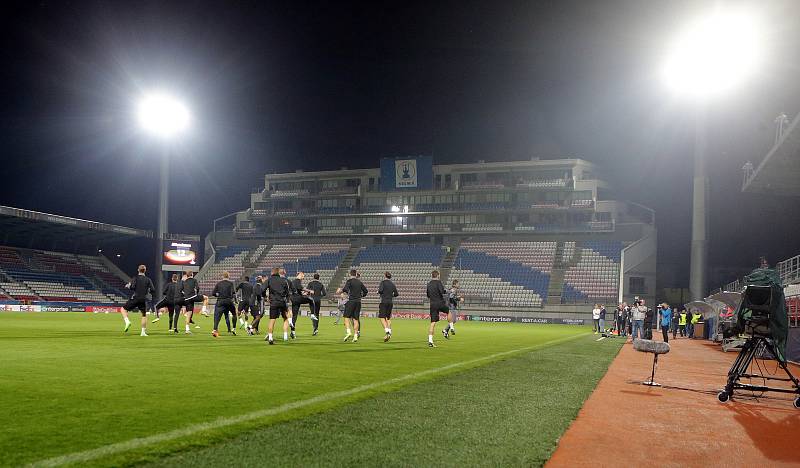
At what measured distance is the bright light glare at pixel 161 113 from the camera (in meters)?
44.2

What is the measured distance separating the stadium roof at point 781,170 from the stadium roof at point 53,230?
52.0 m

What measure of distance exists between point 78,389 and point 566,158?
57.8 metres

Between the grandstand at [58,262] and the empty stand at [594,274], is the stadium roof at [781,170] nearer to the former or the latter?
the empty stand at [594,274]

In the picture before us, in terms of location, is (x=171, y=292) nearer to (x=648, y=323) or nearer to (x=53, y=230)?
(x=648, y=323)

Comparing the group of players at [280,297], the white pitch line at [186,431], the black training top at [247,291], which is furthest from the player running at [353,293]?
the white pitch line at [186,431]

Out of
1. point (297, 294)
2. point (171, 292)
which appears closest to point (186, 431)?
point (297, 294)

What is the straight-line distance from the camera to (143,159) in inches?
2167

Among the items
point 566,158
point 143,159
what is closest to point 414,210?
point 566,158

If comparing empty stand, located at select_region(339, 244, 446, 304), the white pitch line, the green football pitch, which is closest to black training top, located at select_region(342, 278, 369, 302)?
the green football pitch

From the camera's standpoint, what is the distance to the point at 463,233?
59.9 metres

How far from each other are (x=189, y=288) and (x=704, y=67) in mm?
31249

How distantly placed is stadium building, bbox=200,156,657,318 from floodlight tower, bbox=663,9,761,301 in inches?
361

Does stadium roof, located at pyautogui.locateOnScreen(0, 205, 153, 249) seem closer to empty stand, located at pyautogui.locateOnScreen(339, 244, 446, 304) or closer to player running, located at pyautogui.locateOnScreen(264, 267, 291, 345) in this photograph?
empty stand, located at pyautogui.locateOnScreen(339, 244, 446, 304)

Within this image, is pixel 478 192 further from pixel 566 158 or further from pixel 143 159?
pixel 143 159
